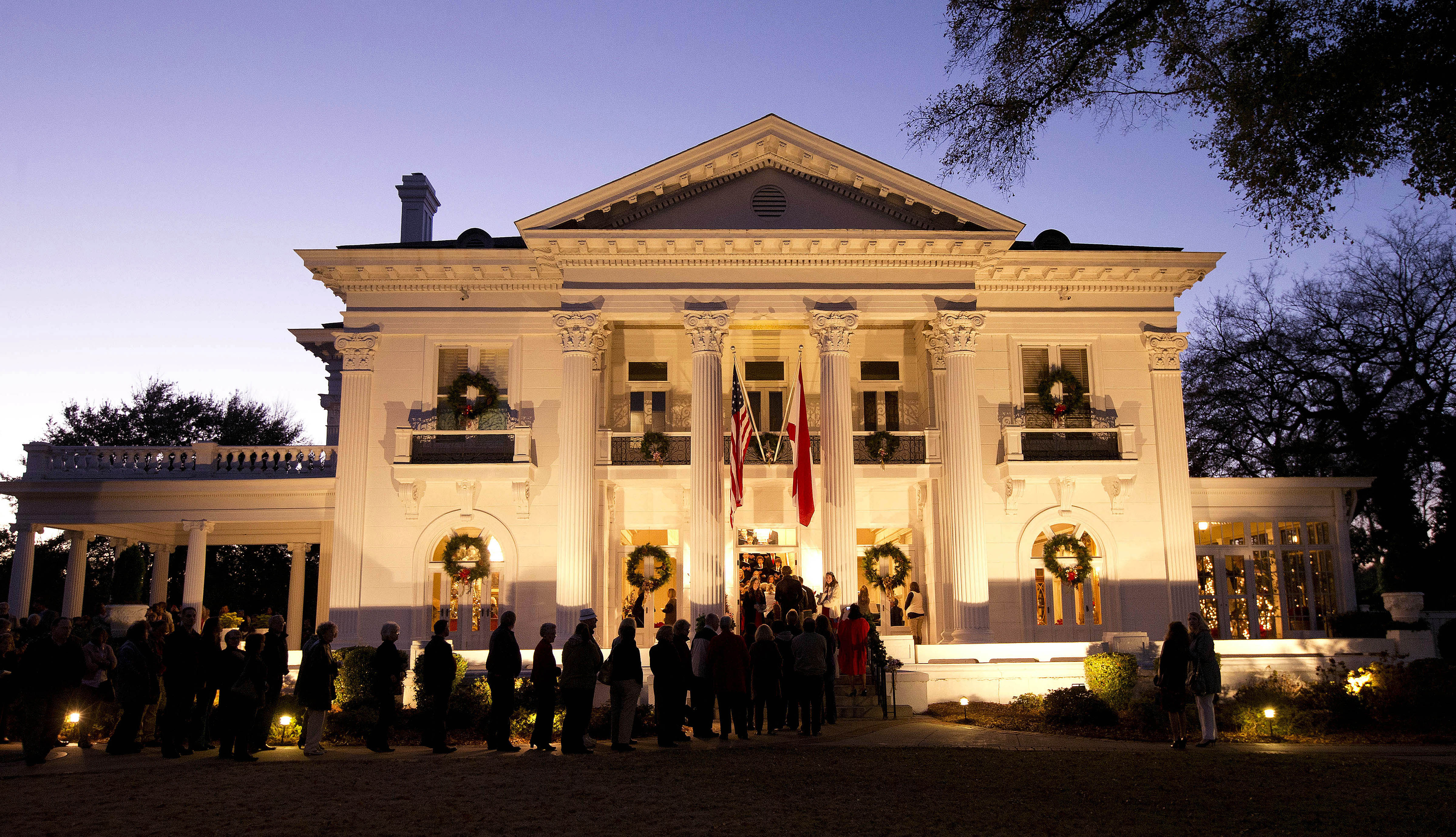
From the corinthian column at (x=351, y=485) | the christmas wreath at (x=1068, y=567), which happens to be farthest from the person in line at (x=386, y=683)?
the christmas wreath at (x=1068, y=567)

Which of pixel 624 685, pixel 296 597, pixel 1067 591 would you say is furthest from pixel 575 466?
pixel 1067 591

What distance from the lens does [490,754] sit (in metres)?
12.4

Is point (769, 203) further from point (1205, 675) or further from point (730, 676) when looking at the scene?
point (1205, 675)

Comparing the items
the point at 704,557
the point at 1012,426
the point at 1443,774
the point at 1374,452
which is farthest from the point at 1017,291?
the point at 1443,774

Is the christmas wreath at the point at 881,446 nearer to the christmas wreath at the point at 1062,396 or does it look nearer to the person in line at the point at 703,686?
the christmas wreath at the point at 1062,396

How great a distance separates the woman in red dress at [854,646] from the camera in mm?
17469

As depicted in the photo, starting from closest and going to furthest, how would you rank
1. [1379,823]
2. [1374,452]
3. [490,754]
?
[1379,823], [490,754], [1374,452]

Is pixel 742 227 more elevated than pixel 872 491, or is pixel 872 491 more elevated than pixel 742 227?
pixel 742 227

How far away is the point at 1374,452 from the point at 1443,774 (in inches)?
972

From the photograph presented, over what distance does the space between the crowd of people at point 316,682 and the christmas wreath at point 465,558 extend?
10243 millimetres

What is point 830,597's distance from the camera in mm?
20969

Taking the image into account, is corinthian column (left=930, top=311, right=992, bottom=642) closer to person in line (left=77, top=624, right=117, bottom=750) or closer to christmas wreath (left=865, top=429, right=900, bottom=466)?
christmas wreath (left=865, top=429, right=900, bottom=466)

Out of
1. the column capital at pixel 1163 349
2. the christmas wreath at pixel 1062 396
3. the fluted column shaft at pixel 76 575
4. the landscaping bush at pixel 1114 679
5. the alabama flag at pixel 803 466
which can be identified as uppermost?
the column capital at pixel 1163 349

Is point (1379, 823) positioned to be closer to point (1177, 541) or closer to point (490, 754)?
point (490, 754)
